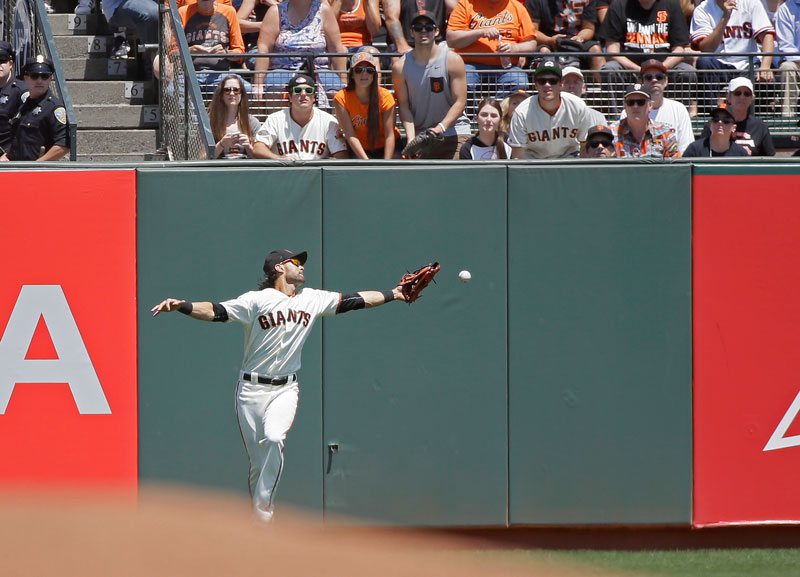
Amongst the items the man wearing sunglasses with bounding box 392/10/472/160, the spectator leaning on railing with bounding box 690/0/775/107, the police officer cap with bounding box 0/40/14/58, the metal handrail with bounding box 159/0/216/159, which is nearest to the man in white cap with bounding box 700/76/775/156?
the spectator leaning on railing with bounding box 690/0/775/107

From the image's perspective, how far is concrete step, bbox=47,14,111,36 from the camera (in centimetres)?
1327

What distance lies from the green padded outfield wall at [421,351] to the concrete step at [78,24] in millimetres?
4409

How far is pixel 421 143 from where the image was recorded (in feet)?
36.1

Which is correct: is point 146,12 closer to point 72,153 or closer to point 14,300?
point 72,153

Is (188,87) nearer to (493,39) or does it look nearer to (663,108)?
(493,39)

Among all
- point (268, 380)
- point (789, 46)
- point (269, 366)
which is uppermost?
point (789, 46)

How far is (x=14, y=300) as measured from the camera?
392 inches

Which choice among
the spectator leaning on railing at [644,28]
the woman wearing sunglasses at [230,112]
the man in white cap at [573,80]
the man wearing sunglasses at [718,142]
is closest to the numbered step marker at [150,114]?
Answer: the woman wearing sunglasses at [230,112]

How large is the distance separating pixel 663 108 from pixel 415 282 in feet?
10.8

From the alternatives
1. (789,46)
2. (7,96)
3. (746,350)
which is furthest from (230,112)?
(789,46)

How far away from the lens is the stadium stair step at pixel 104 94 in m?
11.9

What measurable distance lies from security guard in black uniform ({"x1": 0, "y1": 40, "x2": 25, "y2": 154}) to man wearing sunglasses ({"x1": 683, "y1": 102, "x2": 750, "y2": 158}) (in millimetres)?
5504

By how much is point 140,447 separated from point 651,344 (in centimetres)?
393

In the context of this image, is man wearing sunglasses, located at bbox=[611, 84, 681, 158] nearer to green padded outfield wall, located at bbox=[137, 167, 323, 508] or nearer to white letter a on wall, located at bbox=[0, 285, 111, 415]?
green padded outfield wall, located at bbox=[137, 167, 323, 508]
